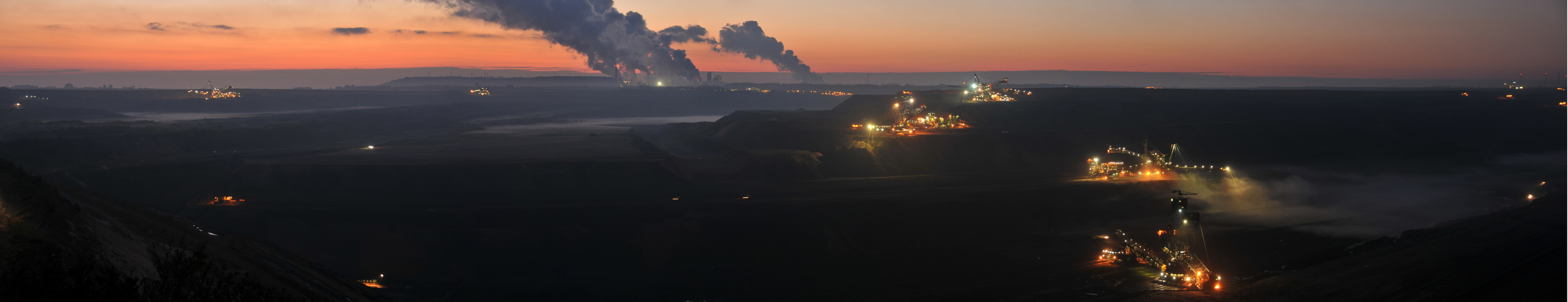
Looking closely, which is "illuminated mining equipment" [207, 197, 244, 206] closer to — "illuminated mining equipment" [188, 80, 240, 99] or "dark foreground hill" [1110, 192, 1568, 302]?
"dark foreground hill" [1110, 192, 1568, 302]

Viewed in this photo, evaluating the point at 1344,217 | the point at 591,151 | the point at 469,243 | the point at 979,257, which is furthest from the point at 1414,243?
the point at 591,151

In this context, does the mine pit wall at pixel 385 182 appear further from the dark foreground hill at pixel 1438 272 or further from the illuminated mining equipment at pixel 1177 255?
the dark foreground hill at pixel 1438 272

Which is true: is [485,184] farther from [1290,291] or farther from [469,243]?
[1290,291]

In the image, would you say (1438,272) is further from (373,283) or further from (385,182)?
(385,182)

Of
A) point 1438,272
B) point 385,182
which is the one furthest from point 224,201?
point 1438,272

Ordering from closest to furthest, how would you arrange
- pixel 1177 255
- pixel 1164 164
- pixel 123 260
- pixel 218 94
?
pixel 123 260, pixel 1177 255, pixel 1164 164, pixel 218 94

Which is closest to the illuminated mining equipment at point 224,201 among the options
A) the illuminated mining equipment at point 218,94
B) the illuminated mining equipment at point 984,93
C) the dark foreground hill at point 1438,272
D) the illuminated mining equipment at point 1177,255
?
the illuminated mining equipment at point 1177,255

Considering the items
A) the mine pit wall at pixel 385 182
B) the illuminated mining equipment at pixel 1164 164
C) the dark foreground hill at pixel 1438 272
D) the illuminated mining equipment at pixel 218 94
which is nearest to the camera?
the dark foreground hill at pixel 1438 272
